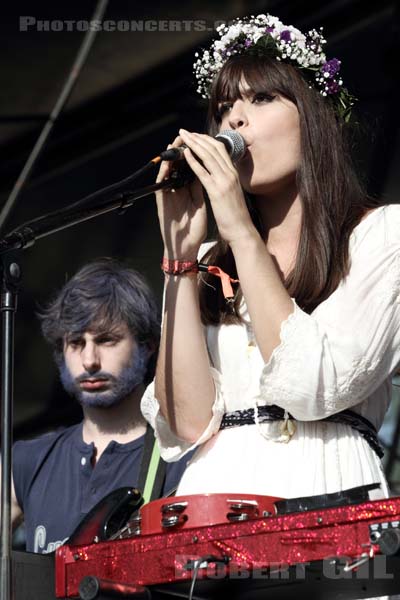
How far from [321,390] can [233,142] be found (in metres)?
0.59

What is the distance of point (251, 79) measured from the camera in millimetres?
2738

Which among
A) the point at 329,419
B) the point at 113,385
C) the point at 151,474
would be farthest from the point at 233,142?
the point at 113,385

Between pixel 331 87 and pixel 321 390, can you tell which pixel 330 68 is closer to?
pixel 331 87

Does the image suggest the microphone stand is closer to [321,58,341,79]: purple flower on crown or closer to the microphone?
the microphone

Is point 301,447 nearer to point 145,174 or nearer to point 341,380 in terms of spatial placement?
point 341,380

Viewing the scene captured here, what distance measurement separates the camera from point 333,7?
4938 mm

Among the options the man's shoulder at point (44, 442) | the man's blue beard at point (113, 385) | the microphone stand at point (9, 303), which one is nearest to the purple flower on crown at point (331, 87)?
the microphone stand at point (9, 303)

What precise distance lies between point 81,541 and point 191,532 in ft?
2.27

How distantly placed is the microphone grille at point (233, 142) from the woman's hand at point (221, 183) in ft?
0.35

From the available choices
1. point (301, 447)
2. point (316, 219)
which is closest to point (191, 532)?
point (301, 447)

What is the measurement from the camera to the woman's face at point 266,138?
8.61ft

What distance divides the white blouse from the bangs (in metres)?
0.40

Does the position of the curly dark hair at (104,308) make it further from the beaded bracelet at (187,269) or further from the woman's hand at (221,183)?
the woman's hand at (221,183)

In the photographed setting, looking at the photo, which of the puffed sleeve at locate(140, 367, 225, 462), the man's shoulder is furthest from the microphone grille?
the man's shoulder
